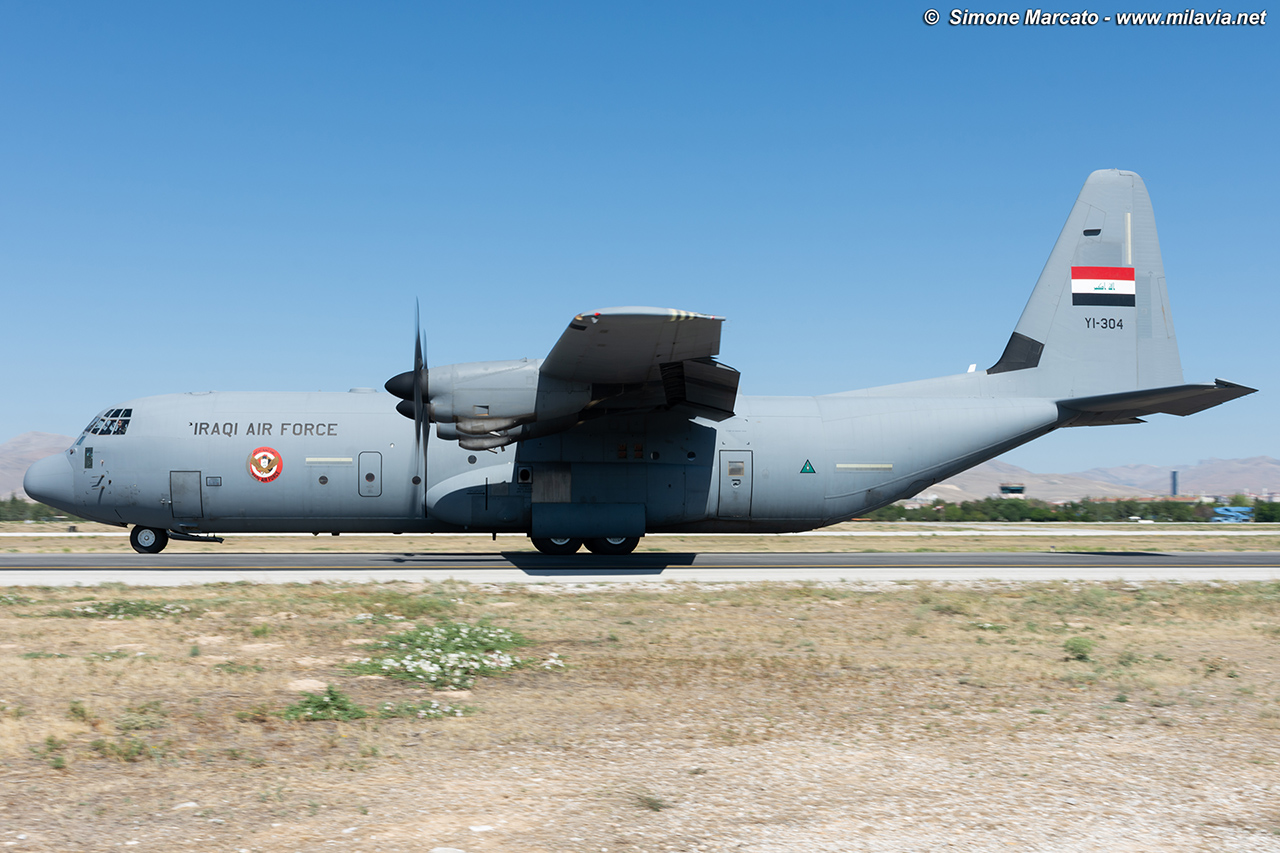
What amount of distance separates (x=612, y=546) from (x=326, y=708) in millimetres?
14368

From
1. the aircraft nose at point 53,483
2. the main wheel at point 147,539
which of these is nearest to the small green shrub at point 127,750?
the main wheel at point 147,539

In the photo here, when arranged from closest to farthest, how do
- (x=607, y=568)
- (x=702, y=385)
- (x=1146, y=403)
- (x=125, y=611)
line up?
(x=125, y=611) → (x=607, y=568) → (x=702, y=385) → (x=1146, y=403)

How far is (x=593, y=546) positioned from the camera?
2144 centimetres

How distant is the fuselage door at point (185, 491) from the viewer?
1997 cm

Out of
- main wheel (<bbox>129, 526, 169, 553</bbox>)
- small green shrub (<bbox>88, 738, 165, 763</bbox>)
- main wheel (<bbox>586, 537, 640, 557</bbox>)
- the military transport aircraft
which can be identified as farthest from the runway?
small green shrub (<bbox>88, 738, 165, 763</bbox>)

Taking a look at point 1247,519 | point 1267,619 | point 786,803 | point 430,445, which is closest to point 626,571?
point 430,445

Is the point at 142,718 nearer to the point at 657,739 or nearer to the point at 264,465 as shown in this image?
the point at 657,739

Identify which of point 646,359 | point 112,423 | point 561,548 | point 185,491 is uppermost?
point 646,359

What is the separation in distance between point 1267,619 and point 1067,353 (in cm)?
1133

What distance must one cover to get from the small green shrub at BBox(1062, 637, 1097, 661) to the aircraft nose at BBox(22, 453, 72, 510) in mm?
21393

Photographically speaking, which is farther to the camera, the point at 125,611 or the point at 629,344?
the point at 629,344

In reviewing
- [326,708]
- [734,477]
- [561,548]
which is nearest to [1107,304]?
[734,477]

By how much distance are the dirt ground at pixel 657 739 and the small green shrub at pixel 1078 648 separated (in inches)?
1.7

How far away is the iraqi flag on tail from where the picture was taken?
22.9 metres
